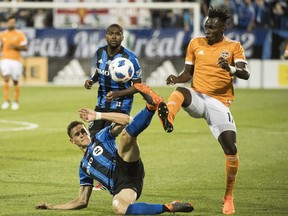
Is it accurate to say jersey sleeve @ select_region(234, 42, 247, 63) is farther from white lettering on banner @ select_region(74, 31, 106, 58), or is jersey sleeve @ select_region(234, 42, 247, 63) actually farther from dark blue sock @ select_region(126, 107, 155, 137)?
white lettering on banner @ select_region(74, 31, 106, 58)

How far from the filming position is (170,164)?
48.7 feet

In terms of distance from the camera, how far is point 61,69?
103 feet

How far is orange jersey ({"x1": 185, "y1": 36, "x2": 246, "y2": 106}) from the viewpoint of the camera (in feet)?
35.4

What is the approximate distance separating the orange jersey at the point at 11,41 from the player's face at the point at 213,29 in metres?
14.9

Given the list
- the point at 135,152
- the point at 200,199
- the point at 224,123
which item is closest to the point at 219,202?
the point at 200,199

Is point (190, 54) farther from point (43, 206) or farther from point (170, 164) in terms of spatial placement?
point (170, 164)

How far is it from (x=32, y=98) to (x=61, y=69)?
416 cm

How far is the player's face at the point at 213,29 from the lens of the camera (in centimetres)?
1073

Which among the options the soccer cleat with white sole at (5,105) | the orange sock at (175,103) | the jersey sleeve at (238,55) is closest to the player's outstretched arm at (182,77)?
the orange sock at (175,103)

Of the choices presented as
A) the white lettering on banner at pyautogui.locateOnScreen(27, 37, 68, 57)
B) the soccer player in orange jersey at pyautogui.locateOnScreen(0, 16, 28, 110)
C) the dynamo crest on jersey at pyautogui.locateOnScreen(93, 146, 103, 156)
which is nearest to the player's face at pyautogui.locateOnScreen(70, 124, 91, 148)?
the dynamo crest on jersey at pyautogui.locateOnScreen(93, 146, 103, 156)

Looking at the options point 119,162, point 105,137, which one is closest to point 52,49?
point 105,137

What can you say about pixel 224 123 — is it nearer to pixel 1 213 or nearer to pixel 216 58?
pixel 216 58

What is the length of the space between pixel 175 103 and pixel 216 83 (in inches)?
36.3

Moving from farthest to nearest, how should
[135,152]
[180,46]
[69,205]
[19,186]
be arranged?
1. [180,46]
2. [19,186]
3. [69,205]
4. [135,152]
